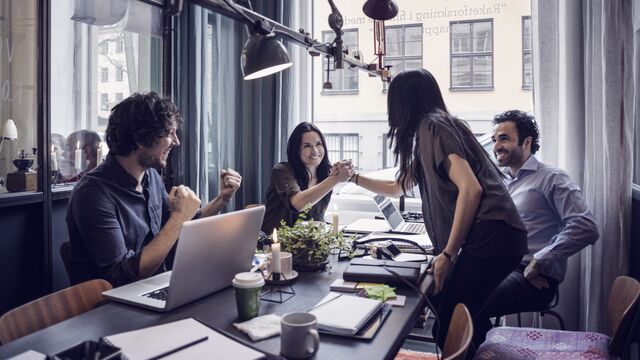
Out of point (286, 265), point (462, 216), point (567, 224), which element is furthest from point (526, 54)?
point (286, 265)

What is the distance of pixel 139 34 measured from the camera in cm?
292

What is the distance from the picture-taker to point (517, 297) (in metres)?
2.12

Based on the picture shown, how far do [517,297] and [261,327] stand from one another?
1.39 metres

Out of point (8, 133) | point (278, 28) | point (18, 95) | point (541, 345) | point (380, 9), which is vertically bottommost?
point (541, 345)

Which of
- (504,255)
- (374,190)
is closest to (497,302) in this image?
(504,255)

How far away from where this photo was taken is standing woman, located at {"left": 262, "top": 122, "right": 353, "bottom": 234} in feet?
8.16

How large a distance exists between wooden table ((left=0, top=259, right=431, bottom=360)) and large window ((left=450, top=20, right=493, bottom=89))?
2.66 m

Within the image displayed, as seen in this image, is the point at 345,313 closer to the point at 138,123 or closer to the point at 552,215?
the point at 138,123

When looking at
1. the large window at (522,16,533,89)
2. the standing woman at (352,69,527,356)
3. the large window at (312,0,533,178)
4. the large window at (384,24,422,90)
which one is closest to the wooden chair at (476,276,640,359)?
the standing woman at (352,69,527,356)

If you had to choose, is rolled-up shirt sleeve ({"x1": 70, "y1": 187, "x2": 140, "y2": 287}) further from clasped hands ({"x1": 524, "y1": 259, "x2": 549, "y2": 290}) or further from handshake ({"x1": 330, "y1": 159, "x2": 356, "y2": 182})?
clasped hands ({"x1": 524, "y1": 259, "x2": 549, "y2": 290})

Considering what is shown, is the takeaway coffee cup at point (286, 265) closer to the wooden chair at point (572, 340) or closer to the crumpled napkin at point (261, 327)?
the crumpled napkin at point (261, 327)

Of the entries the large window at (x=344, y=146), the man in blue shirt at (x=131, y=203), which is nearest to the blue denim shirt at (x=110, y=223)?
the man in blue shirt at (x=131, y=203)

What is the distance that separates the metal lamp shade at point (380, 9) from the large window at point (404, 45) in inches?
57.9

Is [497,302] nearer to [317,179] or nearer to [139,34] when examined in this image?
[317,179]
